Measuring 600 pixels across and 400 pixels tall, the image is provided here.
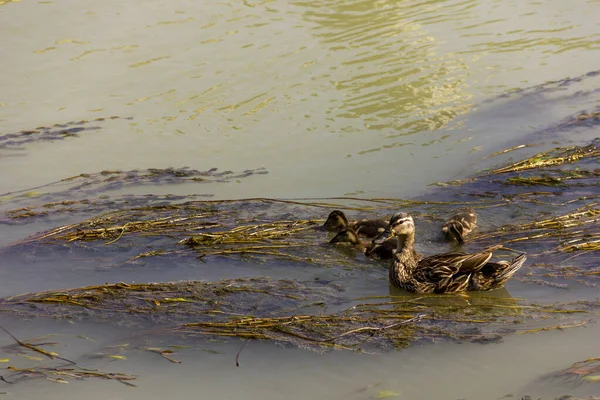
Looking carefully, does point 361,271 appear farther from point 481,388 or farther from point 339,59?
point 339,59

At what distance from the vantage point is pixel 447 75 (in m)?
10.4

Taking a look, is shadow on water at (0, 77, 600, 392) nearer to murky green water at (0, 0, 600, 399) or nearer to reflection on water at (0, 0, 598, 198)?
murky green water at (0, 0, 600, 399)

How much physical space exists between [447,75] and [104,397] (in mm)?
7001

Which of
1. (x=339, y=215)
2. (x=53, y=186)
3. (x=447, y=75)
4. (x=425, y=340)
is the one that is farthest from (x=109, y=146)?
(x=425, y=340)

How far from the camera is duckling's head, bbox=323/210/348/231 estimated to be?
21.6 feet

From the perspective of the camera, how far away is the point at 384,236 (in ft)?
19.9

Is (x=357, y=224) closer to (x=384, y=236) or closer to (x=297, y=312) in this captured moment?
(x=384, y=236)

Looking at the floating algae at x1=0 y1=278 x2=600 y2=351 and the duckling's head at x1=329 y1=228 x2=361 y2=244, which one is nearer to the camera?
the floating algae at x1=0 y1=278 x2=600 y2=351

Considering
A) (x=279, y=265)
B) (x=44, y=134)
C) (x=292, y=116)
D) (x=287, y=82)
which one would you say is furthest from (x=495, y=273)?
(x=44, y=134)

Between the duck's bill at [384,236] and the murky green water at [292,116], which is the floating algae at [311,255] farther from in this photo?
the duck's bill at [384,236]

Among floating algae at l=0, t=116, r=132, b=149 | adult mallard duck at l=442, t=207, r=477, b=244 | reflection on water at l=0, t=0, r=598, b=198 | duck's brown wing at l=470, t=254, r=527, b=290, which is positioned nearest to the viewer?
duck's brown wing at l=470, t=254, r=527, b=290

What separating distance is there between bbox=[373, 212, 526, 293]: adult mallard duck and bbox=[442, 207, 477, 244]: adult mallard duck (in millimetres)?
447

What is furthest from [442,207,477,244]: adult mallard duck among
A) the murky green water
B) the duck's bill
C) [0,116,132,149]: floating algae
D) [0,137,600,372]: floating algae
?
[0,116,132,149]: floating algae

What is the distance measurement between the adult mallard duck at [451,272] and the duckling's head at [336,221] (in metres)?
0.73
